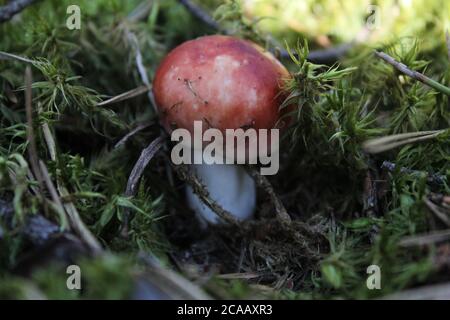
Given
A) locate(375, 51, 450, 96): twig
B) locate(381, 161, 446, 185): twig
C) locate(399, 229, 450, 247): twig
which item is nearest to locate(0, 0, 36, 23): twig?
locate(375, 51, 450, 96): twig

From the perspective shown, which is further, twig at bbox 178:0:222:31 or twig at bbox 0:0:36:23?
twig at bbox 178:0:222:31

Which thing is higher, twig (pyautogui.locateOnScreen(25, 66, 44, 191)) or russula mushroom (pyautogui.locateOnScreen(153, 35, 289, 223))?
russula mushroom (pyautogui.locateOnScreen(153, 35, 289, 223))

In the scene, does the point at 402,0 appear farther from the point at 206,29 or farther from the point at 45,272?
the point at 45,272

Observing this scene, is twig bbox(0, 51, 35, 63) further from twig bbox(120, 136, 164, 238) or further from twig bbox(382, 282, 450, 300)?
twig bbox(382, 282, 450, 300)

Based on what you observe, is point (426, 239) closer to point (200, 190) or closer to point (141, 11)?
point (200, 190)

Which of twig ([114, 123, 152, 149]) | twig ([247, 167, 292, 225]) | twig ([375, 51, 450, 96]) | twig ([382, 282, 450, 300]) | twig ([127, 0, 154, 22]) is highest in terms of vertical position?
twig ([127, 0, 154, 22])

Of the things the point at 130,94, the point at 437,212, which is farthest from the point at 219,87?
the point at 437,212
